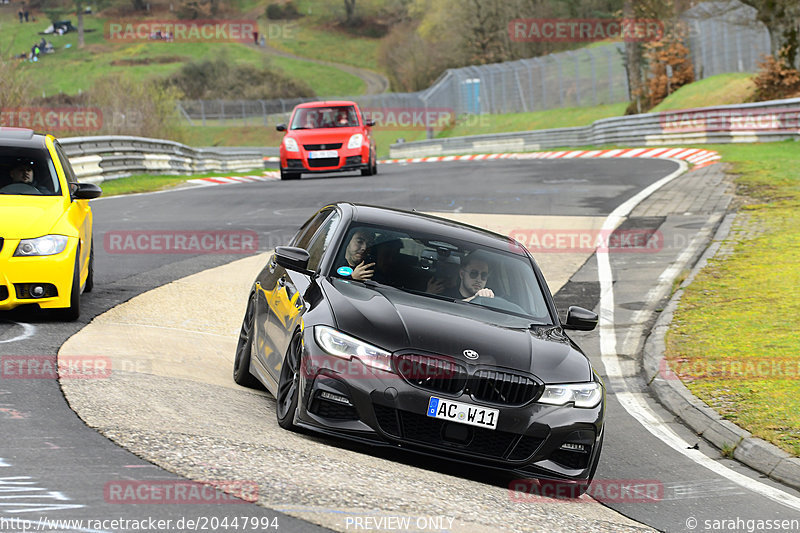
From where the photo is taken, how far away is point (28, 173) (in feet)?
35.4

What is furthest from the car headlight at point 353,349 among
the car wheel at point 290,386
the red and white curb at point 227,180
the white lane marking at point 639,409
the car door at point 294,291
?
the red and white curb at point 227,180

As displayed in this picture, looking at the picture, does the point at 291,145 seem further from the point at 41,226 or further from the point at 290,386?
the point at 290,386

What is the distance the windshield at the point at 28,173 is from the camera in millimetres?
10672

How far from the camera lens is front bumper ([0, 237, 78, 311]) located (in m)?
9.55

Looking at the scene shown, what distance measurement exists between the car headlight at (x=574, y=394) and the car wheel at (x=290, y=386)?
1.46 m

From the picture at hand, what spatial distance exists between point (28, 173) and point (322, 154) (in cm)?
1918

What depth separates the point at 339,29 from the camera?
507ft

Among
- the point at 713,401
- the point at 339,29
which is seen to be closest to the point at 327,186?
the point at 713,401

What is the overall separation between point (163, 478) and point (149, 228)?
13.6 meters

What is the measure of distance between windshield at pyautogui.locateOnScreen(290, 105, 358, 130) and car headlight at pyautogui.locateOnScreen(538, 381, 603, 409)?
2370 centimetres

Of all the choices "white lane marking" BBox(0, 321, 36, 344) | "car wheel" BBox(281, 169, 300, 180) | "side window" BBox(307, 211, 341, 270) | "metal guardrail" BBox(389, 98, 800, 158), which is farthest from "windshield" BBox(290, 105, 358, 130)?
"side window" BBox(307, 211, 341, 270)

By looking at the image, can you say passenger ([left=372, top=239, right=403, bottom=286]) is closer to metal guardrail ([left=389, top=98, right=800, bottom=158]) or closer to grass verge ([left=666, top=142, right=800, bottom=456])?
grass verge ([left=666, top=142, right=800, bottom=456])

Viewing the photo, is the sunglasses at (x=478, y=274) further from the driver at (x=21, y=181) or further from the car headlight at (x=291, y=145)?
the car headlight at (x=291, y=145)

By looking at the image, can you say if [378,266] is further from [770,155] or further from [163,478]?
[770,155]
